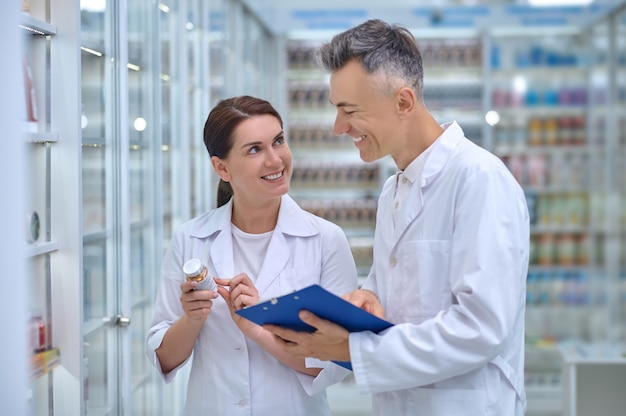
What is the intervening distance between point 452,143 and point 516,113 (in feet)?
20.3

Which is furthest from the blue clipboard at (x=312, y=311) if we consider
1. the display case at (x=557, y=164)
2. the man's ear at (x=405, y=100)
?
the display case at (x=557, y=164)

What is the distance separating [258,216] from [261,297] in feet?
0.85

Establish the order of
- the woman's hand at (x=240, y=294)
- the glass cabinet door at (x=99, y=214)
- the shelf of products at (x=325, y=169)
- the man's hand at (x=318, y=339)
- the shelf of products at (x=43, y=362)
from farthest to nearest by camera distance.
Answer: the shelf of products at (x=325, y=169) < the glass cabinet door at (x=99, y=214) < the shelf of products at (x=43, y=362) < the woman's hand at (x=240, y=294) < the man's hand at (x=318, y=339)

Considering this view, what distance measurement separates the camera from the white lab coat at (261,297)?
88.6 inches

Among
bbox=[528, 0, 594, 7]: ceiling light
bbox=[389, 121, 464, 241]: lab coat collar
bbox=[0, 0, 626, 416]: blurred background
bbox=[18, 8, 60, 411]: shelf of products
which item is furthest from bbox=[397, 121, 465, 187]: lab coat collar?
bbox=[528, 0, 594, 7]: ceiling light

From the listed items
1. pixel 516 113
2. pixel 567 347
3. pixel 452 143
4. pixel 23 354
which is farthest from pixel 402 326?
pixel 516 113

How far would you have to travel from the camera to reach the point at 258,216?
7.86 feet

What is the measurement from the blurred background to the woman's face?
0.59 meters

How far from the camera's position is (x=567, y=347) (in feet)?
17.9

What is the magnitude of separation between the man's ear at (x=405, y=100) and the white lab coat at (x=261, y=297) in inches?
20.2

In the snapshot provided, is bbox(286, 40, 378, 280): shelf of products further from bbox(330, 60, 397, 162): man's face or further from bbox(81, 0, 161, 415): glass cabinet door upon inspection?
bbox(330, 60, 397, 162): man's face

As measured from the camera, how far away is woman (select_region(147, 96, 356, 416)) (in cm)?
224

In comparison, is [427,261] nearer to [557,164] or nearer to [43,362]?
[43,362]

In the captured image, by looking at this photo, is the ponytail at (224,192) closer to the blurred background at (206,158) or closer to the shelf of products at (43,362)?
the blurred background at (206,158)
